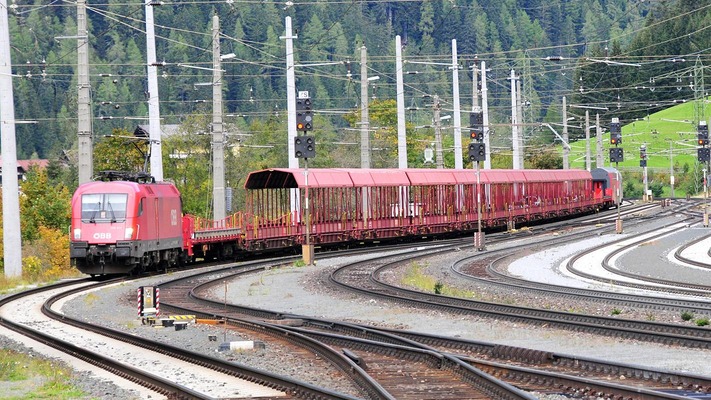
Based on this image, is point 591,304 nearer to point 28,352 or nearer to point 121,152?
point 28,352

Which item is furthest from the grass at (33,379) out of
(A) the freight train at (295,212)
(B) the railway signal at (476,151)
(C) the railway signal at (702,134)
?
(C) the railway signal at (702,134)

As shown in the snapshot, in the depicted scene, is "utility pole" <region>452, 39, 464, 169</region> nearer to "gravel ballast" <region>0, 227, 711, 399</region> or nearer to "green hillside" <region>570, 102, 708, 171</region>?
"gravel ballast" <region>0, 227, 711, 399</region>

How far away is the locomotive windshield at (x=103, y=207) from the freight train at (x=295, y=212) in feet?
0.09

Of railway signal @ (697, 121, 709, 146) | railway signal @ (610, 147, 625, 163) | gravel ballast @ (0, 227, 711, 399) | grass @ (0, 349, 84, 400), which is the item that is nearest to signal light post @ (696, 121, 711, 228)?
Result: railway signal @ (697, 121, 709, 146)

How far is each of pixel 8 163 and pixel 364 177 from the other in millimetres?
19958

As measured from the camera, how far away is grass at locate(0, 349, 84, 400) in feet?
44.0

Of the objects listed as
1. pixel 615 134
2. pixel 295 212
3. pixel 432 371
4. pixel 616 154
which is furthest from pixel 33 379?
pixel 615 134

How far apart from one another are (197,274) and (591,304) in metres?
13.9

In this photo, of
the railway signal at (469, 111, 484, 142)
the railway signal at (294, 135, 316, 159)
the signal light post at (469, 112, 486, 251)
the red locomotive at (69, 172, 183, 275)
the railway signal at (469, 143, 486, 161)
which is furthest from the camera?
the railway signal at (469, 111, 484, 142)

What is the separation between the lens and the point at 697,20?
7003 inches

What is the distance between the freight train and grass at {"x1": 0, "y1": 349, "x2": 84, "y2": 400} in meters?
16.5

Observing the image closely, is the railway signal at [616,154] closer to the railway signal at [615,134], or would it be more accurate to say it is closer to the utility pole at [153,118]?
the railway signal at [615,134]

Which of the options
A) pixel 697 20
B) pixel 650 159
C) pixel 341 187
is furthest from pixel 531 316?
pixel 697 20

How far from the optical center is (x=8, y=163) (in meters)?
33.1
